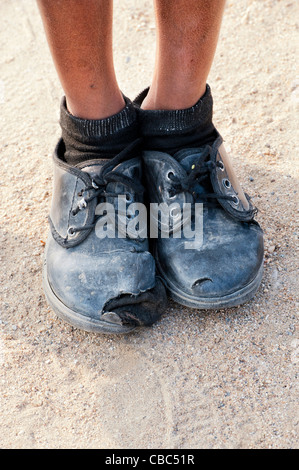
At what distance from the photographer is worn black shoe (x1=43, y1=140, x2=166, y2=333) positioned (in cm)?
151

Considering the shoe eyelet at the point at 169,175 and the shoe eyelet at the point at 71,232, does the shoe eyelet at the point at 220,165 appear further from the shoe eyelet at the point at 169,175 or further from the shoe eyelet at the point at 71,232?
the shoe eyelet at the point at 71,232

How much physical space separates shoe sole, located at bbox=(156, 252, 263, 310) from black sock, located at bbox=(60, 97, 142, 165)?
1.56 ft

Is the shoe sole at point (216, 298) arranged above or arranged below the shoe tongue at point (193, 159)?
below

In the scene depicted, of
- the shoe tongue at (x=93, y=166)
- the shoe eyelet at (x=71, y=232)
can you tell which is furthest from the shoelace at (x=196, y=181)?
the shoe eyelet at (x=71, y=232)

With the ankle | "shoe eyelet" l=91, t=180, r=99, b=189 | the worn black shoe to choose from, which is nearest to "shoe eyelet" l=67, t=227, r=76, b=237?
the worn black shoe

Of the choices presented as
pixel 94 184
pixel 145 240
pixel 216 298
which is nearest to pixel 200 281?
pixel 216 298

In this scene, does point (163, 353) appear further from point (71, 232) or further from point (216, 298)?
point (71, 232)

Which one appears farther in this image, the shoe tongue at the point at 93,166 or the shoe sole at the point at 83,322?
the shoe tongue at the point at 93,166

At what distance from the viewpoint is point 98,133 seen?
1577 mm

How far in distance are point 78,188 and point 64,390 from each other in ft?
2.05

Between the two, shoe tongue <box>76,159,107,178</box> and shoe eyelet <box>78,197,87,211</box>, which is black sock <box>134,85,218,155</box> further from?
shoe eyelet <box>78,197,87,211</box>

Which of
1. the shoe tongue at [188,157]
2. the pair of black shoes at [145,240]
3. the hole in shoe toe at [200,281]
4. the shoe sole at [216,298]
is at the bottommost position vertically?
the shoe sole at [216,298]

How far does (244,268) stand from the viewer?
1557 mm

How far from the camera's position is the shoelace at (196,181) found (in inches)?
63.0
